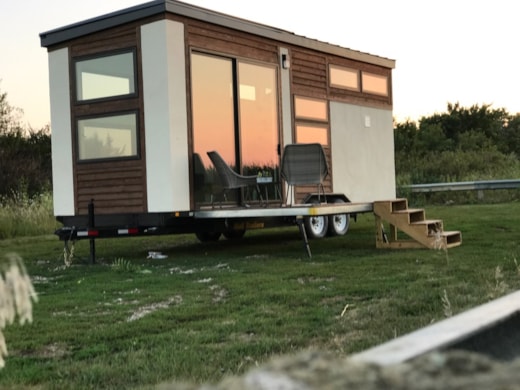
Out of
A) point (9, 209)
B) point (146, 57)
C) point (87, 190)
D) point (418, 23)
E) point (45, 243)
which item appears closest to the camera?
point (146, 57)

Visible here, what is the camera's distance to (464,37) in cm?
1891

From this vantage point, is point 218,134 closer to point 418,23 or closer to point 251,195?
point 251,195

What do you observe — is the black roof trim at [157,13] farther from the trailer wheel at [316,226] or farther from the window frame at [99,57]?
the trailer wheel at [316,226]

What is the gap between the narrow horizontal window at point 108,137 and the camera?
8250mm

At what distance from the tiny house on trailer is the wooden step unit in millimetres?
352

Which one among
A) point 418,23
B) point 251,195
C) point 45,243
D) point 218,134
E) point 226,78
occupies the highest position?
point 418,23

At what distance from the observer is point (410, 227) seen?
8.18m

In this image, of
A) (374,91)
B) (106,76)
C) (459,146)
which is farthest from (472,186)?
(459,146)

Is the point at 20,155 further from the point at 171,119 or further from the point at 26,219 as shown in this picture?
the point at 171,119

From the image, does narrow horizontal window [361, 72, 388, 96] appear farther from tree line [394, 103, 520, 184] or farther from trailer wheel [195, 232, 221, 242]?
tree line [394, 103, 520, 184]

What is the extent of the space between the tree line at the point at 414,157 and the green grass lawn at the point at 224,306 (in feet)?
35.4

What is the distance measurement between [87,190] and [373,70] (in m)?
5.73

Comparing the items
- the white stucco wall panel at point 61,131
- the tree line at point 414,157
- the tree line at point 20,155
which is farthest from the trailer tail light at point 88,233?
the tree line at point 20,155

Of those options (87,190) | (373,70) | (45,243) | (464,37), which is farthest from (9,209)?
(464,37)
